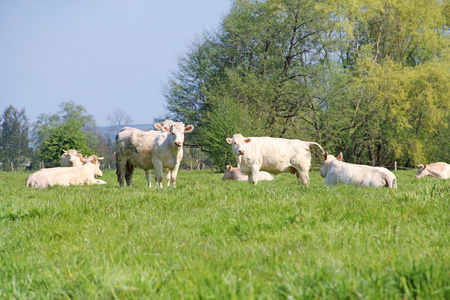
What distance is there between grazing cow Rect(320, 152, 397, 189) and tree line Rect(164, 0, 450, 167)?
23.4 meters

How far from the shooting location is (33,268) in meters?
3.58

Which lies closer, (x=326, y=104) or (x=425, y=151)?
(x=326, y=104)

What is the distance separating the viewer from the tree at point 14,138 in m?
112

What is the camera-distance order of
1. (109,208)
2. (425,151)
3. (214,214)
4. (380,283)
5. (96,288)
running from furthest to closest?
(425,151) → (109,208) → (214,214) → (96,288) → (380,283)

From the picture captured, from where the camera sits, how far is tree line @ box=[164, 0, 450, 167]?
128 ft

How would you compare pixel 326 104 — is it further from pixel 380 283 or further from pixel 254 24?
pixel 380 283

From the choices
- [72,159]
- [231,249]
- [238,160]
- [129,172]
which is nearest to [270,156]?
[238,160]

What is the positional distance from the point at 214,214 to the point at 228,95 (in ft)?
114

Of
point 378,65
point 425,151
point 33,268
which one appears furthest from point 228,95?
point 33,268

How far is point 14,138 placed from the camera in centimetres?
11425

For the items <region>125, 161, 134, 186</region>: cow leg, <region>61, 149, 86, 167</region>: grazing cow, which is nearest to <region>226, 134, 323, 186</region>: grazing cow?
<region>125, 161, 134, 186</region>: cow leg

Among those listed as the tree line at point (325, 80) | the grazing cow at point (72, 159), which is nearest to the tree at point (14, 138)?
the tree line at point (325, 80)

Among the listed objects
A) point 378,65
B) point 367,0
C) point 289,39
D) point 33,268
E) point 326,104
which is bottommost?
point 33,268

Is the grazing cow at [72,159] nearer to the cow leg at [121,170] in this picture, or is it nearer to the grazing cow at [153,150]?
the cow leg at [121,170]
